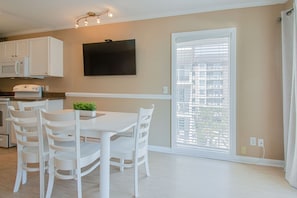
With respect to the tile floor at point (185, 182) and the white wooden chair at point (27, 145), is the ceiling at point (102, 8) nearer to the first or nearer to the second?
the white wooden chair at point (27, 145)

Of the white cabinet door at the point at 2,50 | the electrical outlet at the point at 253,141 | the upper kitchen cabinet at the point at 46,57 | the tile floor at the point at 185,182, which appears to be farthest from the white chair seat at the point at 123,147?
the white cabinet door at the point at 2,50

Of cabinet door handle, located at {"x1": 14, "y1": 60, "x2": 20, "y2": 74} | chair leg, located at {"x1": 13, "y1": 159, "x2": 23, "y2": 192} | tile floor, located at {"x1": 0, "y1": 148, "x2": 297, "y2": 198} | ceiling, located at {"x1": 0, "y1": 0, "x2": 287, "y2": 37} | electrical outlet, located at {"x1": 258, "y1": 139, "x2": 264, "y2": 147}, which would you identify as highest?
ceiling, located at {"x1": 0, "y1": 0, "x2": 287, "y2": 37}

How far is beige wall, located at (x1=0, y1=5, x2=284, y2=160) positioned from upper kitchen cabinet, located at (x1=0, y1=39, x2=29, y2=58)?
689 millimetres

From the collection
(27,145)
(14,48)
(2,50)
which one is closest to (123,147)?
(27,145)

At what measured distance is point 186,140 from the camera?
11.2ft

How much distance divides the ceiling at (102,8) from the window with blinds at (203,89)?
0.40 m

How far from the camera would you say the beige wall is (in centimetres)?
288

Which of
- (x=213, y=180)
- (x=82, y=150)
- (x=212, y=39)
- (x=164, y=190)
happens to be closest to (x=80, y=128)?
(x=82, y=150)

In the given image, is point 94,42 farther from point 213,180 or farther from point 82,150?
point 213,180

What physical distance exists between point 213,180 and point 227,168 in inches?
18.9

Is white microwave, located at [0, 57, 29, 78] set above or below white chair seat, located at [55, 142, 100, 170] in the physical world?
above

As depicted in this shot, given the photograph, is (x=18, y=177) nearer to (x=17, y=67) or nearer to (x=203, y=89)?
(x=203, y=89)

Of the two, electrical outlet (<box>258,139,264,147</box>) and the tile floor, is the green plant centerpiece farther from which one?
electrical outlet (<box>258,139,264,147</box>)

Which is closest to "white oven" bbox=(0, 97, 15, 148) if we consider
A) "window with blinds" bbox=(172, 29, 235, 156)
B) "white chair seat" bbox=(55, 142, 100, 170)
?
"white chair seat" bbox=(55, 142, 100, 170)
